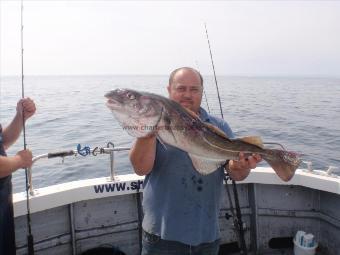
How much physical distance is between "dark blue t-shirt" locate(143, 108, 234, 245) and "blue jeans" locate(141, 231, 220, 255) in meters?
0.05

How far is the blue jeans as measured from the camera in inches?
117

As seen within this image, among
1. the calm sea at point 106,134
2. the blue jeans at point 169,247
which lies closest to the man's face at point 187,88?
the blue jeans at point 169,247

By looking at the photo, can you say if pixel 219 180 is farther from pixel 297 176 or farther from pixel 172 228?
pixel 297 176

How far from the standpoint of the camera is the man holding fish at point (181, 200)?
2961 mm

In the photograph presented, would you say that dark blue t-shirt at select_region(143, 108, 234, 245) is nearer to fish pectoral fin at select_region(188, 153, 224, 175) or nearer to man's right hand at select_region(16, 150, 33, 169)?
fish pectoral fin at select_region(188, 153, 224, 175)

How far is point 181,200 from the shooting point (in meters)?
2.98

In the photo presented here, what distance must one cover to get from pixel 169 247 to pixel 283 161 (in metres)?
1.28

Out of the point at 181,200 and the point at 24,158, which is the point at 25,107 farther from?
the point at 181,200

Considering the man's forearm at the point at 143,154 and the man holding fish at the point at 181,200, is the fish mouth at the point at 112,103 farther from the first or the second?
the man holding fish at the point at 181,200

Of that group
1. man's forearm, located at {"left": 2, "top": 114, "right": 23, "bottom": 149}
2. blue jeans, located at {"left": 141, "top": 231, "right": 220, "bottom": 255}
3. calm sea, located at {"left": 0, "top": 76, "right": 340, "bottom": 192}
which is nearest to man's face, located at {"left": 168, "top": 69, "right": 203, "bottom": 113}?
blue jeans, located at {"left": 141, "top": 231, "right": 220, "bottom": 255}

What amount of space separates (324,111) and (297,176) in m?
22.1

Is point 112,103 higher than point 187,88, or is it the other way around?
point 187,88

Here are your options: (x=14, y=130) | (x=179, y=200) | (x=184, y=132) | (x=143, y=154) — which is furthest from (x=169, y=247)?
(x=14, y=130)

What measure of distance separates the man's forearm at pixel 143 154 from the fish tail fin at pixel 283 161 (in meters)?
1.07
